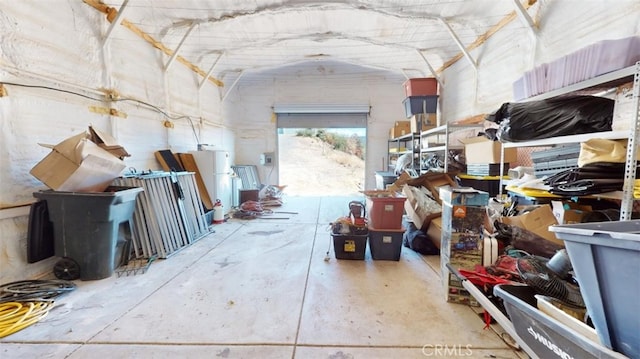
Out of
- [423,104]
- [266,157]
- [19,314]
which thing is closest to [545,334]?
[19,314]

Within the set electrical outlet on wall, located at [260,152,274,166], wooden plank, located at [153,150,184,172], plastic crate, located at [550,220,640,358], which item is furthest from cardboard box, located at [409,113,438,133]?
wooden plank, located at [153,150,184,172]

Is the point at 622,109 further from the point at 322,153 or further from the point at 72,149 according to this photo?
the point at 322,153

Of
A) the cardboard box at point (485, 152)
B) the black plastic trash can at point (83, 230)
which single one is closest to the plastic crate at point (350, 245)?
the cardboard box at point (485, 152)

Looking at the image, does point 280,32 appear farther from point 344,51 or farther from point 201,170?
point 201,170

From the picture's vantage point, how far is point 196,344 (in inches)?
57.0

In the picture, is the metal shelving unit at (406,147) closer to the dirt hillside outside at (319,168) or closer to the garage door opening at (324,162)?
the garage door opening at (324,162)

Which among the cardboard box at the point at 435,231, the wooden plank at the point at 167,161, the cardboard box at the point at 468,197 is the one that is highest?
the wooden plank at the point at 167,161

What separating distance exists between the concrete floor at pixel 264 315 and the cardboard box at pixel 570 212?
1.03m

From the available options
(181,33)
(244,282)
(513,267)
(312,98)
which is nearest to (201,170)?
(181,33)

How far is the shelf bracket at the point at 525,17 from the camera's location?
263 cm

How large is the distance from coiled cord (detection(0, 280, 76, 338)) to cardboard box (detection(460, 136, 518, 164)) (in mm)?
4139

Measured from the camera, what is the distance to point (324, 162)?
35.0 feet

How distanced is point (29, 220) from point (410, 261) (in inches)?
132

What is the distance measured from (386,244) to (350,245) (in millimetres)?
368
